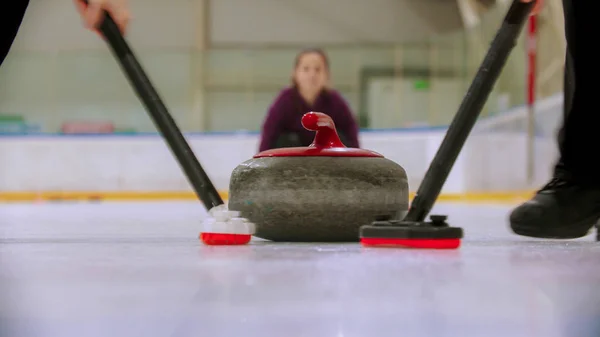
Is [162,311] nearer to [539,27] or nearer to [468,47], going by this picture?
[539,27]

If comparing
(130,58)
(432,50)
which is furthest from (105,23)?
(432,50)

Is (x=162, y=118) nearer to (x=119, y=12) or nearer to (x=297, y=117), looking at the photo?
(x=119, y=12)

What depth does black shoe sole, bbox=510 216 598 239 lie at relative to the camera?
3.96ft

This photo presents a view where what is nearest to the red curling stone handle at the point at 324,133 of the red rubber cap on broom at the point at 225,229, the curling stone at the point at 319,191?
the curling stone at the point at 319,191

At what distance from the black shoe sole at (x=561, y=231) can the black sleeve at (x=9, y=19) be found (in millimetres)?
836

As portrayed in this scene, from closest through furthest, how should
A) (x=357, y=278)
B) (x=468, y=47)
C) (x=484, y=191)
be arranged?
1. (x=357, y=278)
2. (x=484, y=191)
3. (x=468, y=47)

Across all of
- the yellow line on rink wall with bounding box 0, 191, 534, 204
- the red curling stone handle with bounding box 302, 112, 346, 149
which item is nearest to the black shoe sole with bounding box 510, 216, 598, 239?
the red curling stone handle with bounding box 302, 112, 346, 149

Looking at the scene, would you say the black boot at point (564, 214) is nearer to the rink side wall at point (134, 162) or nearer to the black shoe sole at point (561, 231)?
the black shoe sole at point (561, 231)

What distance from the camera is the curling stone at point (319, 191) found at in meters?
1.15

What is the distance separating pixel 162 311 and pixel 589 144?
0.91 m

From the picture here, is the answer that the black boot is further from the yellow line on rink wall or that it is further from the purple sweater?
the yellow line on rink wall

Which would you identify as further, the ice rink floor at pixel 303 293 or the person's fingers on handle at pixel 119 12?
the person's fingers on handle at pixel 119 12

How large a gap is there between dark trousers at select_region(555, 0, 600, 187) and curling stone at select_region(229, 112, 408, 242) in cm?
30

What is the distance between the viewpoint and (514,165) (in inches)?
196
